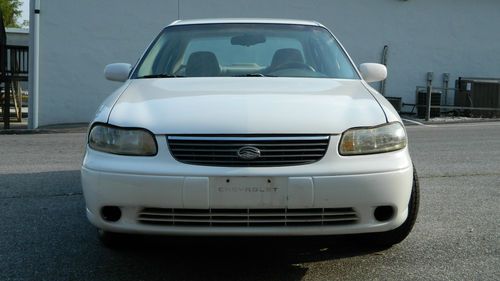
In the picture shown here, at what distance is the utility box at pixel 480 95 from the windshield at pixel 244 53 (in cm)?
1151

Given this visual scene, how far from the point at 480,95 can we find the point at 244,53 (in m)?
12.1

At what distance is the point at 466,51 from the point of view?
645 inches

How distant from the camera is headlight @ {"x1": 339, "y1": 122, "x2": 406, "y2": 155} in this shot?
3221 millimetres

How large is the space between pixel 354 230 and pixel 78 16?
12297 millimetres

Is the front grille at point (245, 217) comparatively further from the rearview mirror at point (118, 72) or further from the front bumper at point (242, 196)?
the rearview mirror at point (118, 72)

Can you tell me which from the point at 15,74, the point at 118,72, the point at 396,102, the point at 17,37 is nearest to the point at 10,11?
the point at 17,37

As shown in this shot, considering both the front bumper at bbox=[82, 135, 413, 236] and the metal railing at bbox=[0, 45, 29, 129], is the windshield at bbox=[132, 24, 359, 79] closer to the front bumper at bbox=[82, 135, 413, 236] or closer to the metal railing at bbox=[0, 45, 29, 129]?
the front bumper at bbox=[82, 135, 413, 236]

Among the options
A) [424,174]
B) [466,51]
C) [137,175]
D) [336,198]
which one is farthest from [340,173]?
[466,51]

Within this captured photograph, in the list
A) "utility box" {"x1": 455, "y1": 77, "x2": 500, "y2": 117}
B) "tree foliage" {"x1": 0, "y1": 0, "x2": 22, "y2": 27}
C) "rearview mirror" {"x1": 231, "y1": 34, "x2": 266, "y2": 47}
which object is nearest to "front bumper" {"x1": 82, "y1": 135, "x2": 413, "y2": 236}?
"rearview mirror" {"x1": 231, "y1": 34, "x2": 266, "y2": 47}

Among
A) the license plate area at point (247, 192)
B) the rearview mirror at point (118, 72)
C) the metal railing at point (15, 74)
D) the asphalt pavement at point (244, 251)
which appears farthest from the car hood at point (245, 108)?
the metal railing at point (15, 74)

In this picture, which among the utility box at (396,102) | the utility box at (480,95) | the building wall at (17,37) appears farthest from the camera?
Result: the building wall at (17,37)

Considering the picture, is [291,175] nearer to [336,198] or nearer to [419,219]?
[336,198]

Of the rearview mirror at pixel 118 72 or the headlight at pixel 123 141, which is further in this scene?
the rearview mirror at pixel 118 72

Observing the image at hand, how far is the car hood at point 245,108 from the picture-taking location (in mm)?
3188
